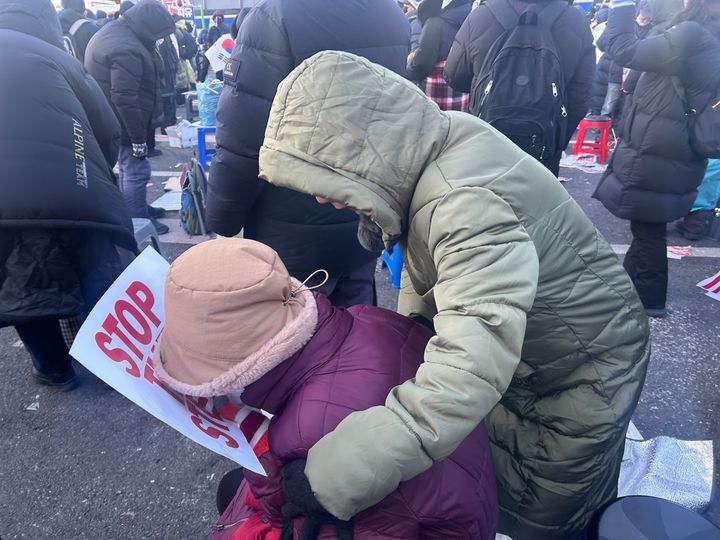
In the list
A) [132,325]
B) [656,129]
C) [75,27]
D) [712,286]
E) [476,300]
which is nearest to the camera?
[476,300]

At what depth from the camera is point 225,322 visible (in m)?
1.09

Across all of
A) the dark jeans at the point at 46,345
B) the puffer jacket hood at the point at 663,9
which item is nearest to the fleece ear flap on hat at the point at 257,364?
the dark jeans at the point at 46,345

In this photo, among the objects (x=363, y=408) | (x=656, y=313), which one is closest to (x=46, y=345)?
(x=363, y=408)

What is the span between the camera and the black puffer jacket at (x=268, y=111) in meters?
1.93

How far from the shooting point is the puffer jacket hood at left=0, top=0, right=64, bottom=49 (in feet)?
6.90

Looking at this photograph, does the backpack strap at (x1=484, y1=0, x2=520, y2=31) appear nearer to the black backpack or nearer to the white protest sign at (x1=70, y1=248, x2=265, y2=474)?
the black backpack

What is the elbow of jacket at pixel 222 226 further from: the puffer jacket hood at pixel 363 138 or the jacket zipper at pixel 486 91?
the jacket zipper at pixel 486 91

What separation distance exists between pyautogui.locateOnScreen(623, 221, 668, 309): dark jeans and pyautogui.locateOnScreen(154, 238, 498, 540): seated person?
2.48m

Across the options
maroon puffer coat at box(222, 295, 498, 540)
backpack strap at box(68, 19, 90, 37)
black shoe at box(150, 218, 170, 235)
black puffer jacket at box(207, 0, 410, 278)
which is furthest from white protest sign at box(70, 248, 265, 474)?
backpack strap at box(68, 19, 90, 37)

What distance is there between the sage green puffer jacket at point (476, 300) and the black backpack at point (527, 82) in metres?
1.54

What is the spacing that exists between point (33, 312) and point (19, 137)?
0.73m

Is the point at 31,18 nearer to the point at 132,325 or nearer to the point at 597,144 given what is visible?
the point at 132,325

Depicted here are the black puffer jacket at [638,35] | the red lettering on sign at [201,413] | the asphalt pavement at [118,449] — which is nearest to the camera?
the red lettering on sign at [201,413]

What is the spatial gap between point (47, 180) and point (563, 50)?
256cm
